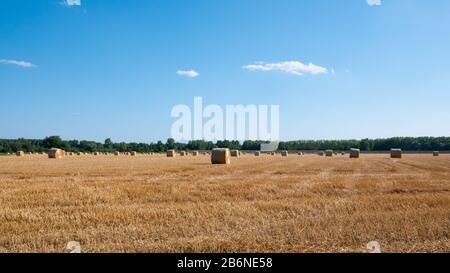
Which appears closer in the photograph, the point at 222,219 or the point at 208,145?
the point at 222,219

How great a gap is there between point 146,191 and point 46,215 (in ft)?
14.3

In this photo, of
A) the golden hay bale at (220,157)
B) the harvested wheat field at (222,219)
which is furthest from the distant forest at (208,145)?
the harvested wheat field at (222,219)

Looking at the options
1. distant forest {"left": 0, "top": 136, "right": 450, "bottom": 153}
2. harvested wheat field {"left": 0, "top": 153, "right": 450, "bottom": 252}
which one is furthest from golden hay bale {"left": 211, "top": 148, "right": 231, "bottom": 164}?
distant forest {"left": 0, "top": 136, "right": 450, "bottom": 153}

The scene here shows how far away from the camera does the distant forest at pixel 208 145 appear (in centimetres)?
13750

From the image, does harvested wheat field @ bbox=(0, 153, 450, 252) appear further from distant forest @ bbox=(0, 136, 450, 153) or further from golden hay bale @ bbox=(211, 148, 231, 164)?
distant forest @ bbox=(0, 136, 450, 153)

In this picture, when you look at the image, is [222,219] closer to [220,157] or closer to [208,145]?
[220,157]

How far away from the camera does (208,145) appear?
175m

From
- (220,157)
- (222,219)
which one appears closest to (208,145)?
(220,157)

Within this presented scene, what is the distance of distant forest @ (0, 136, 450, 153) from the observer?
13750 centimetres

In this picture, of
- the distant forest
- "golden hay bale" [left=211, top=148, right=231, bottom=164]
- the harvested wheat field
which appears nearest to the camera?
the harvested wheat field

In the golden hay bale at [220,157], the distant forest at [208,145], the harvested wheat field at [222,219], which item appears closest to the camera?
the harvested wheat field at [222,219]

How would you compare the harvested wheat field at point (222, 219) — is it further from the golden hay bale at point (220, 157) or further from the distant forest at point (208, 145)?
the distant forest at point (208, 145)
